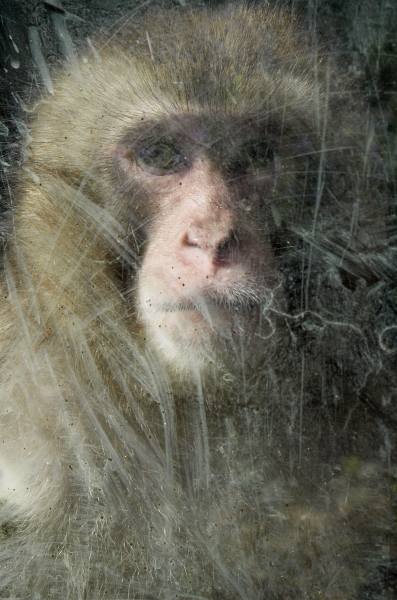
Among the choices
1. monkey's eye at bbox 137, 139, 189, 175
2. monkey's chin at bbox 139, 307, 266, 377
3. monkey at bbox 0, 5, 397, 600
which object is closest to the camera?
monkey at bbox 0, 5, 397, 600

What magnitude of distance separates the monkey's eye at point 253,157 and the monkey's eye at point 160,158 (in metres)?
0.17

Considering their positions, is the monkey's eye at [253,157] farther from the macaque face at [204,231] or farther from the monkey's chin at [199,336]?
the monkey's chin at [199,336]

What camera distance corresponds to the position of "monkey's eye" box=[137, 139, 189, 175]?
1.28 metres

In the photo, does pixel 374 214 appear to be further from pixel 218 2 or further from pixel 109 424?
pixel 109 424

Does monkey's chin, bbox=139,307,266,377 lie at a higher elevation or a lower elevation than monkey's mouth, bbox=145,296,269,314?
lower

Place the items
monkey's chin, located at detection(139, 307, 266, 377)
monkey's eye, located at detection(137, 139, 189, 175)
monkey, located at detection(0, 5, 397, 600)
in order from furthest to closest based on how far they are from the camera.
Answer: monkey's eye, located at detection(137, 139, 189, 175) < monkey's chin, located at detection(139, 307, 266, 377) < monkey, located at detection(0, 5, 397, 600)

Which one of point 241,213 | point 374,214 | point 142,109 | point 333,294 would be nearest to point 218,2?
point 142,109

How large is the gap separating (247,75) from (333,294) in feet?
1.68

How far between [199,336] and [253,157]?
416mm

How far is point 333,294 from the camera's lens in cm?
105

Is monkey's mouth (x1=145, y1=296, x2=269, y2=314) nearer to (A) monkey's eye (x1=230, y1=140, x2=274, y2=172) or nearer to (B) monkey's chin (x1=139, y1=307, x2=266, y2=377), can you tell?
(B) monkey's chin (x1=139, y1=307, x2=266, y2=377)

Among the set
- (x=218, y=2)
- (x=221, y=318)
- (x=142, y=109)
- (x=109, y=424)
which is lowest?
(x=109, y=424)

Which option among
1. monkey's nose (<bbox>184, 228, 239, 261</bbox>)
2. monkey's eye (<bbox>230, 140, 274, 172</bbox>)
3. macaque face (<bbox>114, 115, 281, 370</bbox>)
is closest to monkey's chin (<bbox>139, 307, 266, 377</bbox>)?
macaque face (<bbox>114, 115, 281, 370</bbox>)

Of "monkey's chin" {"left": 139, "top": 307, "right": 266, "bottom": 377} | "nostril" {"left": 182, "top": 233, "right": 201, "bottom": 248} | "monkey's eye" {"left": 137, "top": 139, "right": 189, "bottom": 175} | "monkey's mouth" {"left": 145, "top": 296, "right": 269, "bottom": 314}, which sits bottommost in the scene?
"monkey's chin" {"left": 139, "top": 307, "right": 266, "bottom": 377}
